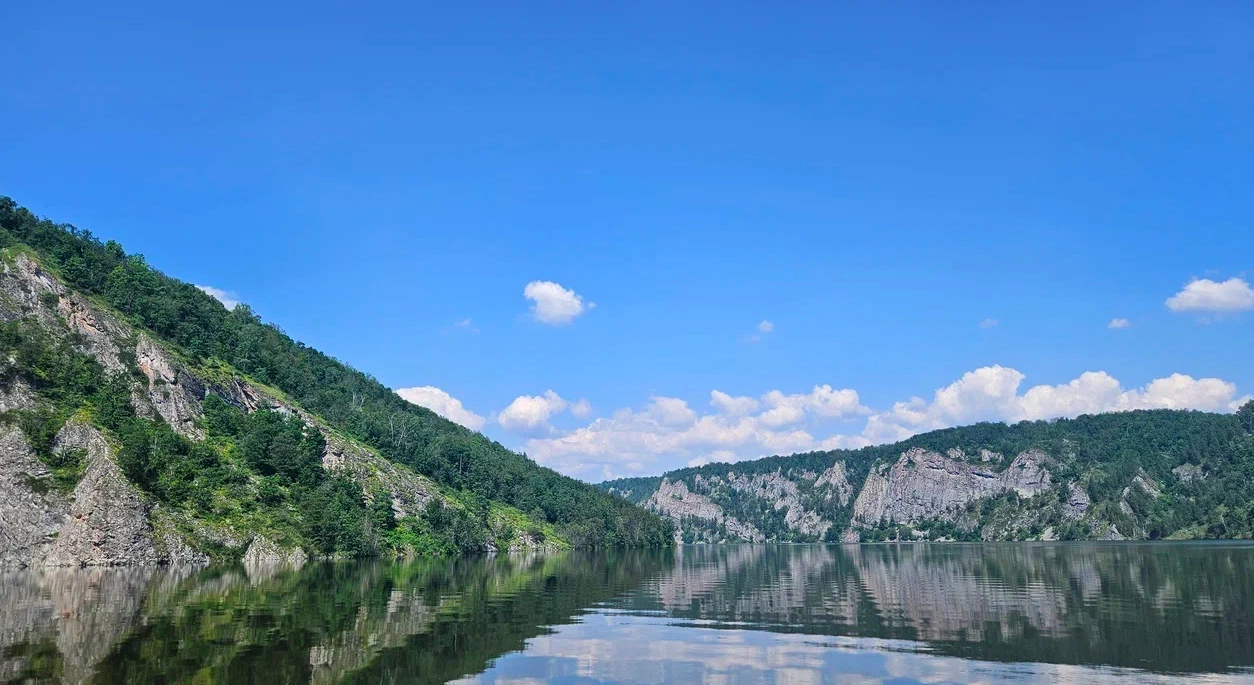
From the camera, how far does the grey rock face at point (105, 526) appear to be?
307 ft

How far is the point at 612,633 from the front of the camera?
41156mm

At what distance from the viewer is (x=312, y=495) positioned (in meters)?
141

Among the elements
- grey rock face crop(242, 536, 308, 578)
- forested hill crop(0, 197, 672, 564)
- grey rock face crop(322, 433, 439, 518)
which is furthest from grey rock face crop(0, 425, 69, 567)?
grey rock face crop(322, 433, 439, 518)

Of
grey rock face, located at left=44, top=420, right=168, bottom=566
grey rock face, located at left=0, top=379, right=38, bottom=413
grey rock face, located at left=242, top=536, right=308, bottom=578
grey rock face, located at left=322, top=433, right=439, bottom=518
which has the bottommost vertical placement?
grey rock face, located at left=242, top=536, right=308, bottom=578

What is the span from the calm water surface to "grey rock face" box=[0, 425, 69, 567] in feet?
80.6

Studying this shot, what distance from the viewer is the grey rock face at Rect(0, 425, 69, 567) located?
90812 mm

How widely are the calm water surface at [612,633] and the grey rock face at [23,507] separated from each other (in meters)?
24.6

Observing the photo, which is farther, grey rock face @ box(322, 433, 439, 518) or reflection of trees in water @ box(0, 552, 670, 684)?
grey rock face @ box(322, 433, 439, 518)

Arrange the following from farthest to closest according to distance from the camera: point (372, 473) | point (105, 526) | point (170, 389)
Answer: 1. point (372, 473)
2. point (170, 389)
3. point (105, 526)

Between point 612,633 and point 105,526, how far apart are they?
3375 inches

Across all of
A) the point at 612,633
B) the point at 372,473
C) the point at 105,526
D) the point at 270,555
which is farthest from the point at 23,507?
the point at 612,633

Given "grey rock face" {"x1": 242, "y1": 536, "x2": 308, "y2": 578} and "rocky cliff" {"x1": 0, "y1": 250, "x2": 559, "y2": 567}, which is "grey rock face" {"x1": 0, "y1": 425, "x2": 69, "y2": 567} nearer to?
"rocky cliff" {"x1": 0, "y1": 250, "x2": 559, "y2": 567}

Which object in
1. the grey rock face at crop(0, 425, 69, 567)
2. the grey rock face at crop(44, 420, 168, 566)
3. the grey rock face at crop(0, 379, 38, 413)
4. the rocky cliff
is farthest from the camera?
the grey rock face at crop(0, 379, 38, 413)

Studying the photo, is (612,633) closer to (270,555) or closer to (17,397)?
(270,555)
